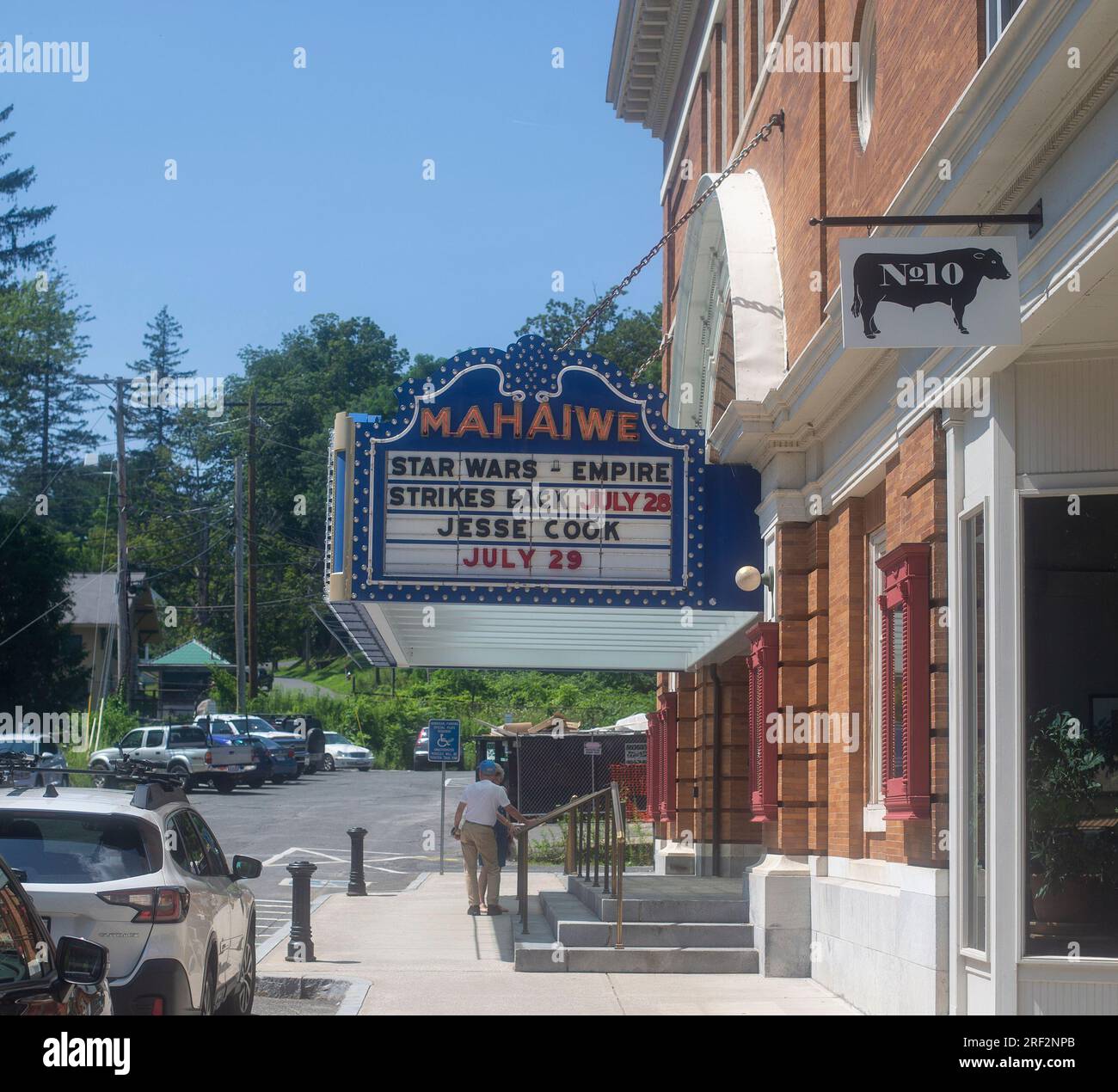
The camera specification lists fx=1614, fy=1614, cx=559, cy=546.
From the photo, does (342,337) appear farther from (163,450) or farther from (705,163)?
(705,163)

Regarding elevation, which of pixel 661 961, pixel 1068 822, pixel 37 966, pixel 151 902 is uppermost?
pixel 1068 822

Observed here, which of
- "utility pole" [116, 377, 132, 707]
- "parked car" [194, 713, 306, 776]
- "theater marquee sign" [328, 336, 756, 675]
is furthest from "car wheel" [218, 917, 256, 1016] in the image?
"utility pole" [116, 377, 132, 707]

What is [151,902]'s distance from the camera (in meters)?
8.12

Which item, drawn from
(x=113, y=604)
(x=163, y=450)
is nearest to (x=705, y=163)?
(x=113, y=604)

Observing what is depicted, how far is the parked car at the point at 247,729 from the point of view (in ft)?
156

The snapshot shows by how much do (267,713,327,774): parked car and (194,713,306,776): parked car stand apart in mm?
1316

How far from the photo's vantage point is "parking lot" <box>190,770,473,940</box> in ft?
77.0

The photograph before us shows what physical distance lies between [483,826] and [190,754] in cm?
2591

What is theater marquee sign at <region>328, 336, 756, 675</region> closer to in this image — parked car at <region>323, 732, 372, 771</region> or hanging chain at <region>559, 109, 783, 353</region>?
hanging chain at <region>559, 109, 783, 353</region>

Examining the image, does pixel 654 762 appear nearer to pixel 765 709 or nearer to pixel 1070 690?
pixel 765 709

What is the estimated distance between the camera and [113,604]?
7162 cm
